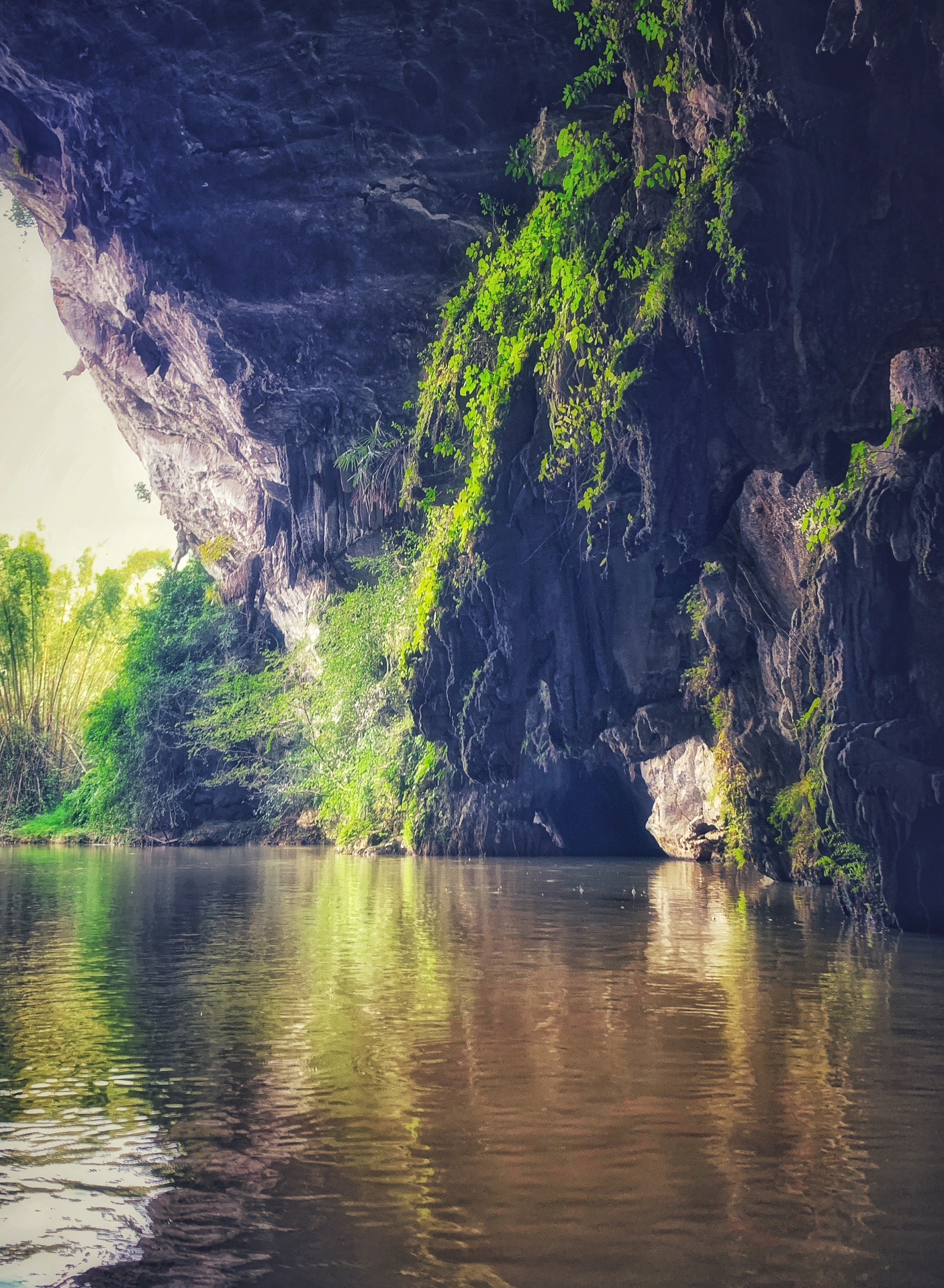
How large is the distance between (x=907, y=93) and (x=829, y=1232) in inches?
466

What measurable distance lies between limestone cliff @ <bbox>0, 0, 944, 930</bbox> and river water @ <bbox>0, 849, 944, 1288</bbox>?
16.6 ft

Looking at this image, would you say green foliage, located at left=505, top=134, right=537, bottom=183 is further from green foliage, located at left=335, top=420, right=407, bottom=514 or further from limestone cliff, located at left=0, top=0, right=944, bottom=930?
green foliage, located at left=335, top=420, right=407, bottom=514

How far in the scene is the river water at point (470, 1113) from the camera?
3625mm

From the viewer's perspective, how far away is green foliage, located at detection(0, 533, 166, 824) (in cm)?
4912

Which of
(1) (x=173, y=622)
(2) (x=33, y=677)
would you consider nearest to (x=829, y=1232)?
(1) (x=173, y=622)

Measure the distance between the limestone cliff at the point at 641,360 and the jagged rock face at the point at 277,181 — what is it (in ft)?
0.26

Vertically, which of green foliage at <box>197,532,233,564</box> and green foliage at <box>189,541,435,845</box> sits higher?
green foliage at <box>197,532,233,564</box>

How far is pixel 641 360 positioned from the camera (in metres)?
15.8

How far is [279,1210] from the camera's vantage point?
155 inches

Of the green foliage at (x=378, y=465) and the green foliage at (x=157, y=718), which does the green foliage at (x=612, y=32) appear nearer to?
the green foliage at (x=378, y=465)

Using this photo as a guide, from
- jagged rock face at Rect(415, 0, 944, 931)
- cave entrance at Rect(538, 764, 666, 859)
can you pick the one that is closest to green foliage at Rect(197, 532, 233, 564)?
cave entrance at Rect(538, 764, 666, 859)

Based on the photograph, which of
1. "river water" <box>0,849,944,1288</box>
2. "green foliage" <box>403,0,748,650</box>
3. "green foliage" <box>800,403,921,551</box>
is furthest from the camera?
"green foliage" <box>403,0,748,650</box>

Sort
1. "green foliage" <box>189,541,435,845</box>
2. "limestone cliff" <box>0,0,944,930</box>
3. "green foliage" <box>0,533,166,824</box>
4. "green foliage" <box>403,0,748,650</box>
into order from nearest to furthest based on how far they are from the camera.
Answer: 1. "limestone cliff" <box>0,0,944,930</box>
2. "green foliage" <box>403,0,748,650</box>
3. "green foliage" <box>189,541,435,845</box>
4. "green foliage" <box>0,533,166,824</box>

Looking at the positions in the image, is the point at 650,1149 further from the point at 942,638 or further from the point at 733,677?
the point at 733,677
